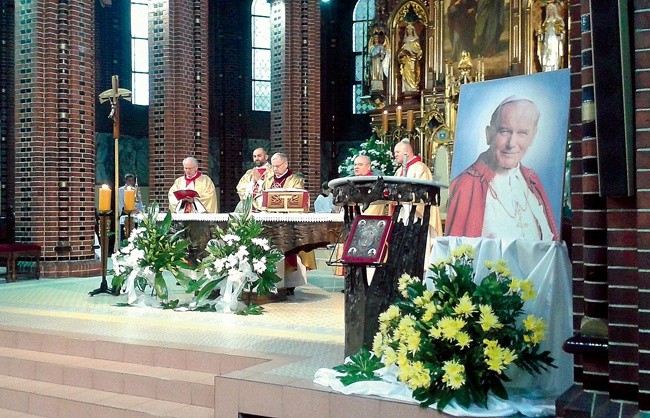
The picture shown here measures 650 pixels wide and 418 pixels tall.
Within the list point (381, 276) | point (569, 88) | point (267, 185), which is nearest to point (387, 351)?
point (381, 276)

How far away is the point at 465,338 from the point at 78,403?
3.13 meters

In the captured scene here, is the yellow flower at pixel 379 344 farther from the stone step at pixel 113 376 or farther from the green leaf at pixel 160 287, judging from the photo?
the green leaf at pixel 160 287

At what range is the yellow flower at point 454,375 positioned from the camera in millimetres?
3686

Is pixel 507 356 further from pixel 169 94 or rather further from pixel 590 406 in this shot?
pixel 169 94

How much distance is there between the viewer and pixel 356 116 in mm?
23906

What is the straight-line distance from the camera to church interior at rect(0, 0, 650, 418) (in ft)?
10.7

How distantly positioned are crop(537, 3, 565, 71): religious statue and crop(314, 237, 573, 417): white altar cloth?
9.08 metres

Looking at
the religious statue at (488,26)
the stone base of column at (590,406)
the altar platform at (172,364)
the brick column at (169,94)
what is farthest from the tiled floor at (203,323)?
the religious statue at (488,26)

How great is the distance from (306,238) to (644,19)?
555 centimetres

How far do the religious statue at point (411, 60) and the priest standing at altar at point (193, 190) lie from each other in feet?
20.2

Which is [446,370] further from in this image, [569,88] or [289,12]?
[289,12]

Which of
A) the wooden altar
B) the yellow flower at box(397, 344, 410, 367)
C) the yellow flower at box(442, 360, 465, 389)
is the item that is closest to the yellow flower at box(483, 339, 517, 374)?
the yellow flower at box(442, 360, 465, 389)

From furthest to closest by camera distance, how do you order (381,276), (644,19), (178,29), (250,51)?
(250,51)
(178,29)
(381,276)
(644,19)

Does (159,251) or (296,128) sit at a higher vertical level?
(296,128)
